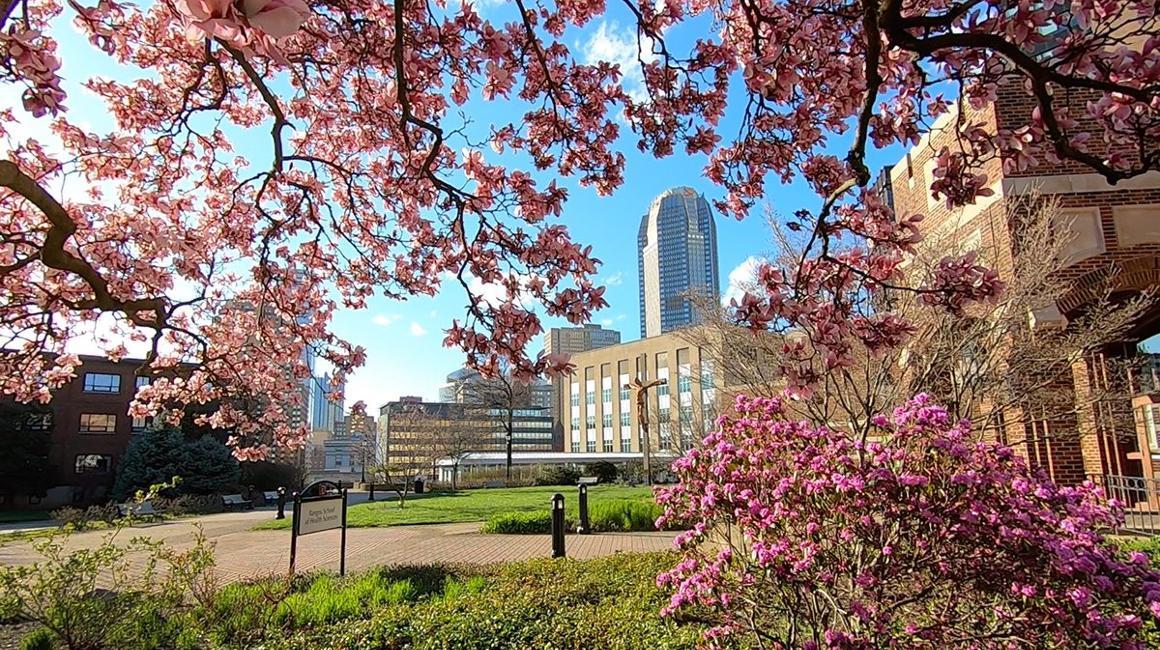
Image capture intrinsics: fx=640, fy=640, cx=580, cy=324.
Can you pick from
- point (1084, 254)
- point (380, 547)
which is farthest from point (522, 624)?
point (1084, 254)

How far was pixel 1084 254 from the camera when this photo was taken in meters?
10.1

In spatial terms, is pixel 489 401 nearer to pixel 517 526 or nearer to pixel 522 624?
pixel 517 526

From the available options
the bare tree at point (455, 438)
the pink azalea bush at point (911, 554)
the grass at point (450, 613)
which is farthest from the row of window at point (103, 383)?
the pink azalea bush at point (911, 554)

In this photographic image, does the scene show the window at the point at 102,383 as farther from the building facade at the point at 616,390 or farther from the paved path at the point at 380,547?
the building facade at the point at 616,390

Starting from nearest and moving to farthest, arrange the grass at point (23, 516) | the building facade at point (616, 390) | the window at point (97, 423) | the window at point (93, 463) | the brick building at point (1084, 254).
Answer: the brick building at point (1084, 254) → the grass at point (23, 516) → the window at point (93, 463) → the window at point (97, 423) → the building facade at point (616, 390)

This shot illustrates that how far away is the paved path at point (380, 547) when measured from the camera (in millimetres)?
9602

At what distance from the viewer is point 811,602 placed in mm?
3250

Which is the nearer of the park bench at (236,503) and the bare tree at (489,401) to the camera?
the park bench at (236,503)

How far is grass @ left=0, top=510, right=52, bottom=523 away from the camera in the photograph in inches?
932

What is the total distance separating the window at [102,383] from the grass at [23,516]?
727 cm

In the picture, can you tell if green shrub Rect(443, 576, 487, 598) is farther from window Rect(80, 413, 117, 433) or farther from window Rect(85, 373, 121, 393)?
window Rect(85, 373, 121, 393)

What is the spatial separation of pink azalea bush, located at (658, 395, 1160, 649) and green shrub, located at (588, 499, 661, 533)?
9790 mm

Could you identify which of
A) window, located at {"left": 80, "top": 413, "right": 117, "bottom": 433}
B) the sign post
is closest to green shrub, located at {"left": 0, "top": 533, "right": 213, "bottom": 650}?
the sign post

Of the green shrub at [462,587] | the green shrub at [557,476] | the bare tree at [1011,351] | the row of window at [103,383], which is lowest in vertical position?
the green shrub at [557,476]
